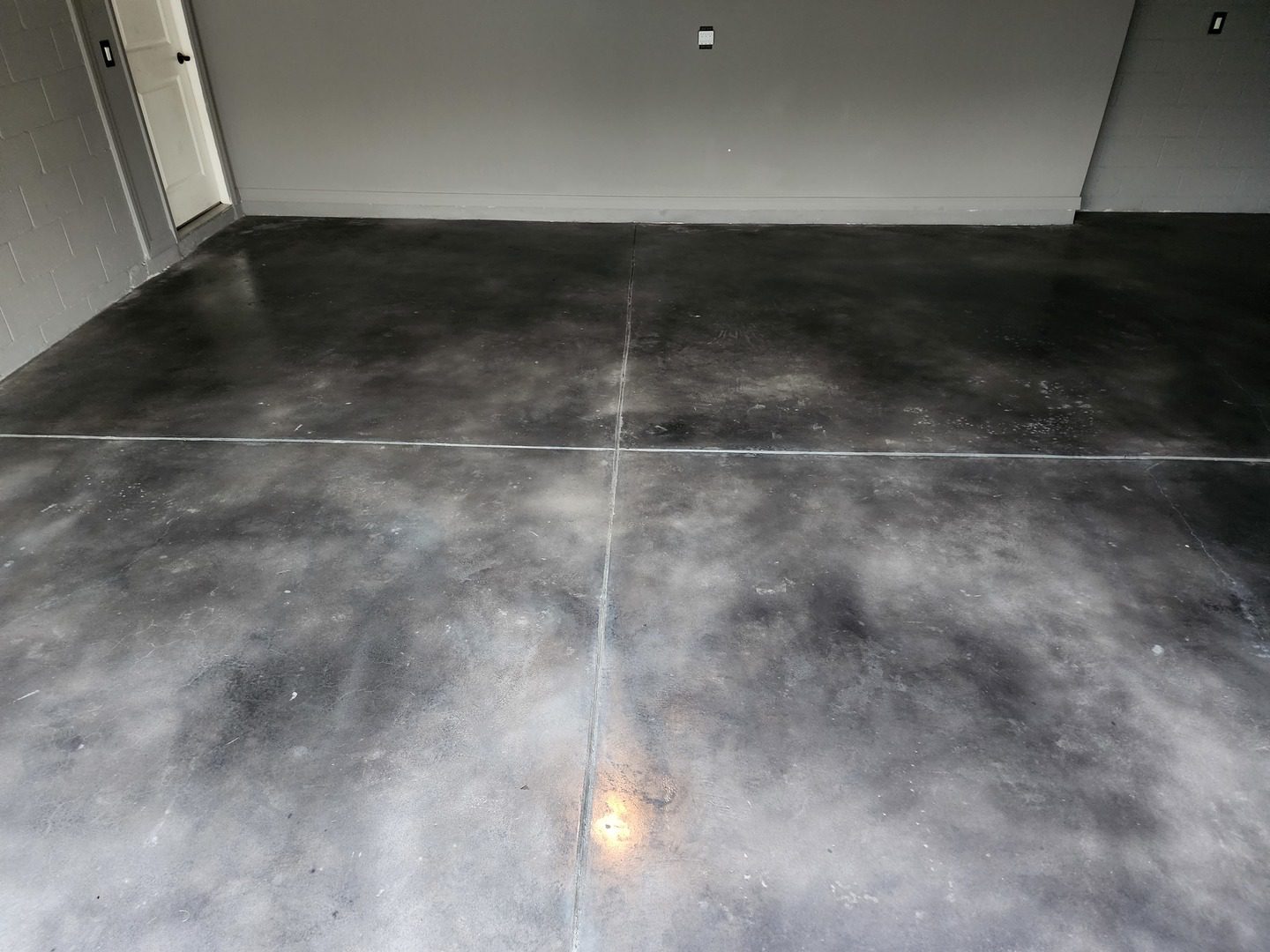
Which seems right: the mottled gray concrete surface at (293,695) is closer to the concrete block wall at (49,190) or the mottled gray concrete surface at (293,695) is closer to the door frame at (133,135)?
the concrete block wall at (49,190)

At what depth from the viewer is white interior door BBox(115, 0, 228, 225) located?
5043 mm

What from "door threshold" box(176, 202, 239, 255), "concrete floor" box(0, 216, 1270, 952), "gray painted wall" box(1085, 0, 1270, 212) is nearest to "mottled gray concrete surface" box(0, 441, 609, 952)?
"concrete floor" box(0, 216, 1270, 952)

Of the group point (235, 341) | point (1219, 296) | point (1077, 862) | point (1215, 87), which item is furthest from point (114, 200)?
point (1215, 87)

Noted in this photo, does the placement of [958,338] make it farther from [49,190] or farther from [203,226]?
[203,226]

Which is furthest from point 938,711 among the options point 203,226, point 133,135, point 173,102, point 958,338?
point 173,102

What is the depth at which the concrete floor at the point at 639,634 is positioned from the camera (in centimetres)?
177

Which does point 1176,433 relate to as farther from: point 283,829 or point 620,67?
point 620,67

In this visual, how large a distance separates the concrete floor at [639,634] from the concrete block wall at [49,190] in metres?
0.22

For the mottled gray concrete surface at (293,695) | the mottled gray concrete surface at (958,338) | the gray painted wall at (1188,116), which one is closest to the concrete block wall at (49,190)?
the mottled gray concrete surface at (293,695)

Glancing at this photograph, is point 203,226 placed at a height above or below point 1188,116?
below

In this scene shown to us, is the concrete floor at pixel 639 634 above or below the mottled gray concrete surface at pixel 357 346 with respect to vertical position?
above

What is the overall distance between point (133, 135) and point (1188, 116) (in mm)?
6911

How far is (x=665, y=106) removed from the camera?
5672mm

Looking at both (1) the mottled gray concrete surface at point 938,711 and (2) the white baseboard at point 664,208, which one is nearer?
(1) the mottled gray concrete surface at point 938,711
